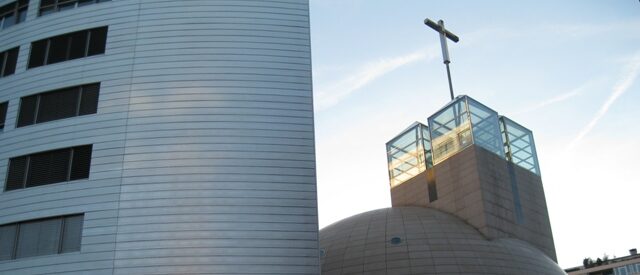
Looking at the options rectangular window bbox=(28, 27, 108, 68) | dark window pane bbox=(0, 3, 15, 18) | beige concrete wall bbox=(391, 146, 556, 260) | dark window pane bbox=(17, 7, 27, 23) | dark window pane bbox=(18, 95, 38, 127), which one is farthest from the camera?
beige concrete wall bbox=(391, 146, 556, 260)

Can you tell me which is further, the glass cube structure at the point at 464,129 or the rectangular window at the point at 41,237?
the glass cube structure at the point at 464,129

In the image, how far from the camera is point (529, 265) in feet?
138

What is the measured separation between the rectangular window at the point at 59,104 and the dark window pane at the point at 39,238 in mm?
5682

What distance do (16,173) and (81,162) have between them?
393 cm

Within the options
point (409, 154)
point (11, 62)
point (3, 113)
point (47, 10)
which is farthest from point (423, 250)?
point (11, 62)

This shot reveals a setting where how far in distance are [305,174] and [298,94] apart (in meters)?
4.43

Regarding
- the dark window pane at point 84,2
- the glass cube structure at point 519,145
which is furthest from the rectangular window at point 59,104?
the glass cube structure at point 519,145

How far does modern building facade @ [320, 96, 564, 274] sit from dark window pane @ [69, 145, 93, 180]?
19.1 metres

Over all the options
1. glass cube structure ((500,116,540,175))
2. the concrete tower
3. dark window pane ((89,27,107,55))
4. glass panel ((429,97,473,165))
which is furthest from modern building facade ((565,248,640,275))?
dark window pane ((89,27,107,55))

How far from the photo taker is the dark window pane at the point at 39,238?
28.1m

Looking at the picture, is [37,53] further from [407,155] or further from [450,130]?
[407,155]

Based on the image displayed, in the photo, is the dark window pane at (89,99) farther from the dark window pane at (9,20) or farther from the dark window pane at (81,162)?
the dark window pane at (9,20)

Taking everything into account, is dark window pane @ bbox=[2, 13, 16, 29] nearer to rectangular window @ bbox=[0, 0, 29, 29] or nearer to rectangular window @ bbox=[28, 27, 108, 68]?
rectangular window @ bbox=[0, 0, 29, 29]

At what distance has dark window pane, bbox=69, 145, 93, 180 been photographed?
29062mm
